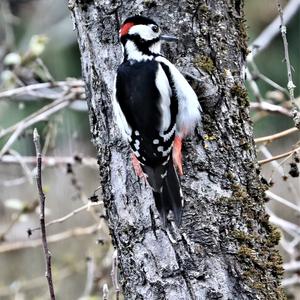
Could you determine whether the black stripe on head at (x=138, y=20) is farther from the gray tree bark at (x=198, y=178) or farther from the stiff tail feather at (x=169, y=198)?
the stiff tail feather at (x=169, y=198)

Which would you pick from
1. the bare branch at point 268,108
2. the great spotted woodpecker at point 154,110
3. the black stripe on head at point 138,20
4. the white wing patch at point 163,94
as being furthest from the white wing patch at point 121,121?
the bare branch at point 268,108

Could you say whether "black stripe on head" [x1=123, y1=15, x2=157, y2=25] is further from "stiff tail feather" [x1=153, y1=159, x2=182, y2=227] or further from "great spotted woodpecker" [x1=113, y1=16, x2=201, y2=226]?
"stiff tail feather" [x1=153, y1=159, x2=182, y2=227]

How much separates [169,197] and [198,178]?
151 millimetres

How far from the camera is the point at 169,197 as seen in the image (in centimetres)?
239

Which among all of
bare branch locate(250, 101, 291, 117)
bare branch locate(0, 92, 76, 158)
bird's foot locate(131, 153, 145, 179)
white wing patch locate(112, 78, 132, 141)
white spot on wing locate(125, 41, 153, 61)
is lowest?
bird's foot locate(131, 153, 145, 179)

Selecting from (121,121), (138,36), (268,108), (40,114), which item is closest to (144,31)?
(138,36)

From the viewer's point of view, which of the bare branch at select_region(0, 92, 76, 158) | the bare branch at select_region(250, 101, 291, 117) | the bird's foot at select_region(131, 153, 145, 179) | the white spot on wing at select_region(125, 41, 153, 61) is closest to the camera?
the bird's foot at select_region(131, 153, 145, 179)

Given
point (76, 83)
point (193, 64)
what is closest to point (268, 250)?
point (193, 64)

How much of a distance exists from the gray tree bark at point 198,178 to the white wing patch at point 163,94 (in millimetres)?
67

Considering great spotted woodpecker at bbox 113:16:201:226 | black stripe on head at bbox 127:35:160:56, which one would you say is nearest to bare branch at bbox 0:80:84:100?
black stripe on head at bbox 127:35:160:56

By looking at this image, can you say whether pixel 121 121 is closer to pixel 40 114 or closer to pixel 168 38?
pixel 168 38

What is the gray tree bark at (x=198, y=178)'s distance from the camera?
7.96 ft

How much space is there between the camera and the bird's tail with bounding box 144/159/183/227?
2.41 metres

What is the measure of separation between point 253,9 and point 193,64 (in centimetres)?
559
